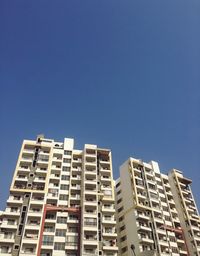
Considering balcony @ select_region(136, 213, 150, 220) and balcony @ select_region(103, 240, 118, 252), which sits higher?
balcony @ select_region(136, 213, 150, 220)

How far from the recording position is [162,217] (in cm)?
7888

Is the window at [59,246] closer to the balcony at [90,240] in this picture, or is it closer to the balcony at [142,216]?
the balcony at [90,240]

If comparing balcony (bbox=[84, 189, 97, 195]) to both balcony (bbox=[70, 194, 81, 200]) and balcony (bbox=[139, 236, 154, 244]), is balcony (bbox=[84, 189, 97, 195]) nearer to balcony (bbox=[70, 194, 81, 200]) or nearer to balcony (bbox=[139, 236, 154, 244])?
balcony (bbox=[70, 194, 81, 200])

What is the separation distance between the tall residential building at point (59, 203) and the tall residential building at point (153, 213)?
6610 millimetres

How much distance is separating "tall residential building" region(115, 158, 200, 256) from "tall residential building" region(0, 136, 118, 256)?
661 centimetres

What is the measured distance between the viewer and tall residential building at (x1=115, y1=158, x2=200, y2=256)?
7030 centimetres

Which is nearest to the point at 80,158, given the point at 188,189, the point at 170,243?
the point at 170,243

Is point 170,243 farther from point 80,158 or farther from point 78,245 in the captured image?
point 80,158

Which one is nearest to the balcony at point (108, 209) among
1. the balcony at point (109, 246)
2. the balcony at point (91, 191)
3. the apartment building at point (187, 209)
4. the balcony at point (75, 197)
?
the balcony at point (91, 191)

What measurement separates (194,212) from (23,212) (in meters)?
57.4

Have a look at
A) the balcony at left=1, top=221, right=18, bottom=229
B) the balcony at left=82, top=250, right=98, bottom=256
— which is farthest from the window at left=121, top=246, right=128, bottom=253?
the balcony at left=1, top=221, right=18, bottom=229

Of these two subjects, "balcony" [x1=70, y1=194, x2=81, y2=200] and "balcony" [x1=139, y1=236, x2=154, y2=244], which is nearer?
"balcony" [x1=139, y1=236, x2=154, y2=244]

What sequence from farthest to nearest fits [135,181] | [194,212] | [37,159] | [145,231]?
1. [194,212]
2. [135,181]
3. [37,159]
4. [145,231]

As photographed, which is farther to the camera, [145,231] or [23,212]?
[145,231]
